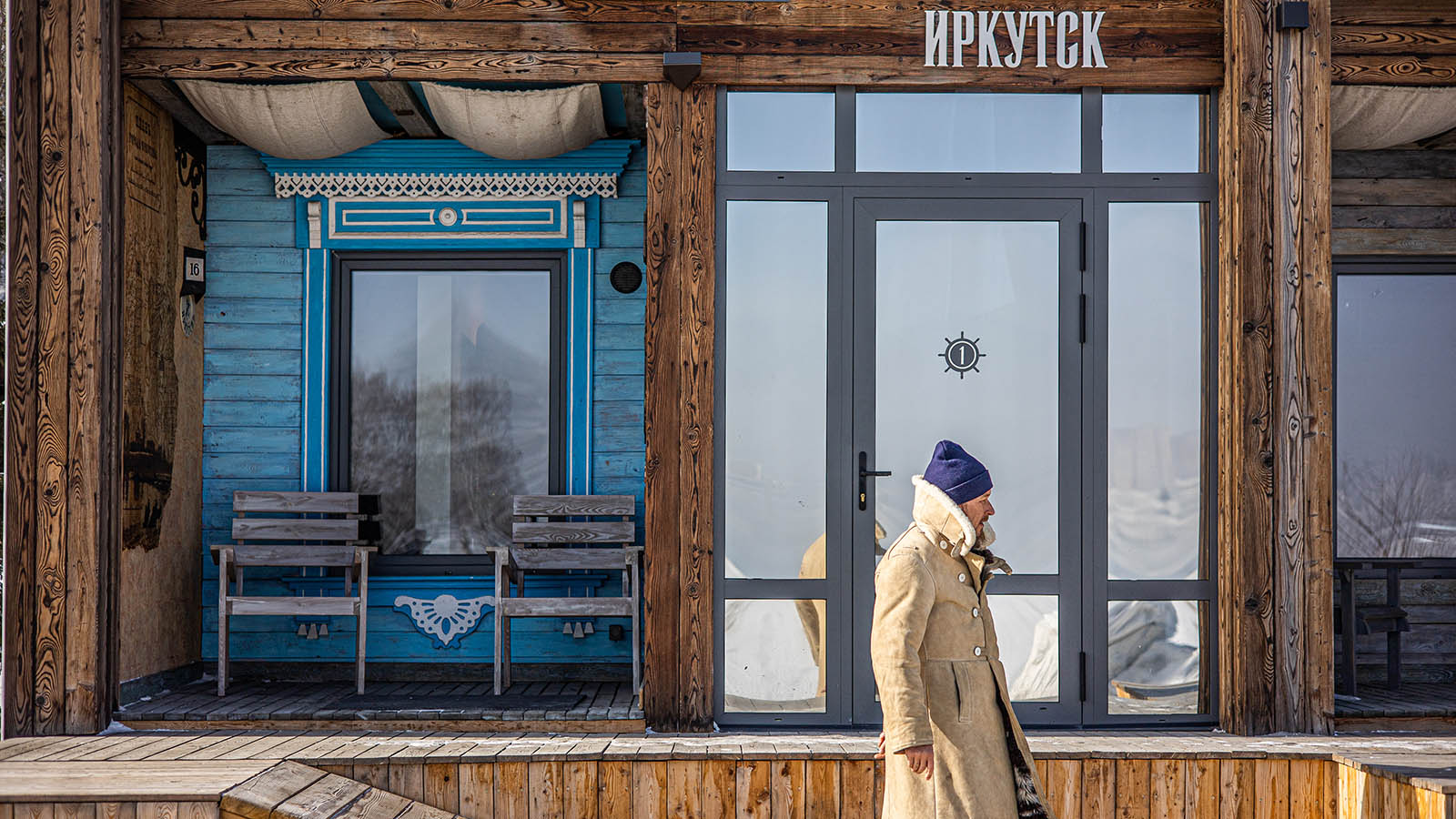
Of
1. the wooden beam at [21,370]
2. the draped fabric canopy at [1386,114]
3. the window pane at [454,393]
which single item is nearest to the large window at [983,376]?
the draped fabric canopy at [1386,114]

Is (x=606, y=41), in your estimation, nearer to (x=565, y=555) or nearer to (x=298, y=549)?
(x=565, y=555)

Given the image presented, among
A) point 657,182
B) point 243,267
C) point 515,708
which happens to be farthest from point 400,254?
point 515,708

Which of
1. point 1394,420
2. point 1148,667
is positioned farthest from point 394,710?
point 1394,420

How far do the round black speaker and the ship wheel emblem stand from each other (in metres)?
1.80

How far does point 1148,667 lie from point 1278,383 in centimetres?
121

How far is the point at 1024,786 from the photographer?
3.04 metres

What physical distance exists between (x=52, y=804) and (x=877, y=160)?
11.8ft

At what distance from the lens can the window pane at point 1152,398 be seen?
4.90m

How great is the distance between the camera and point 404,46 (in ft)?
15.9

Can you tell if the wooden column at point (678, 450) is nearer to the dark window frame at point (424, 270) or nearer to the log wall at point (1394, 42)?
the dark window frame at point (424, 270)

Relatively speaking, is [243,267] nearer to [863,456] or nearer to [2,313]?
[2,313]

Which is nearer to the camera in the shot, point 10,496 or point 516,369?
point 10,496

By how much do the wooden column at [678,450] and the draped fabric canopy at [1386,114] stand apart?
268 cm

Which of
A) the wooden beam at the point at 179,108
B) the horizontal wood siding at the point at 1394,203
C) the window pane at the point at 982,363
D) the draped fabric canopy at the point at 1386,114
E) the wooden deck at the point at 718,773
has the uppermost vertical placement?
the wooden beam at the point at 179,108
